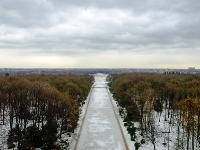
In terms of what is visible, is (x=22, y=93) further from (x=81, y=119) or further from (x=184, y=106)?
(x=184, y=106)

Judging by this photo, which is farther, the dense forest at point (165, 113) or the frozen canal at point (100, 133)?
the frozen canal at point (100, 133)

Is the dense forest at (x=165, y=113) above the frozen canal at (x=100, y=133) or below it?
above

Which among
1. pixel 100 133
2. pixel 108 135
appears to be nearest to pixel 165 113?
pixel 108 135

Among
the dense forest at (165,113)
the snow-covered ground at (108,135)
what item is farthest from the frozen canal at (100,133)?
the dense forest at (165,113)

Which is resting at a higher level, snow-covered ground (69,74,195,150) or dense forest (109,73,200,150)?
dense forest (109,73,200,150)

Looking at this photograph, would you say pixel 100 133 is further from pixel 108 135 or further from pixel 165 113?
pixel 165 113

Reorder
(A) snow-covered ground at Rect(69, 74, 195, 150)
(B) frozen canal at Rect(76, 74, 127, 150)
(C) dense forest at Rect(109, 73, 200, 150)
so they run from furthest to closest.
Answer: (B) frozen canal at Rect(76, 74, 127, 150) < (A) snow-covered ground at Rect(69, 74, 195, 150) < (C) dense forest at Rect(109, 73, 200, 150)

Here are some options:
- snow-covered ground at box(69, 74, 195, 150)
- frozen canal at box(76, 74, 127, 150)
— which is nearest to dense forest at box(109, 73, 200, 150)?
snow-covered ground at box(69, 74, 195, 150)

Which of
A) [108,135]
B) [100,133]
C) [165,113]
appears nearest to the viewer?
[108,135]

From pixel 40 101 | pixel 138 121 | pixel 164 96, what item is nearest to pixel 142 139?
pixel 138 121

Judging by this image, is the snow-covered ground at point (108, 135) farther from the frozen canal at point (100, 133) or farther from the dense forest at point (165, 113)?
the dense forest at point (165, 113)

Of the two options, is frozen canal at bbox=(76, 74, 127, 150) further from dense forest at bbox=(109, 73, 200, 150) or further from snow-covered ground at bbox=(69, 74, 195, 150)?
dense forest at bbox=(109, 73, 200, 150)
